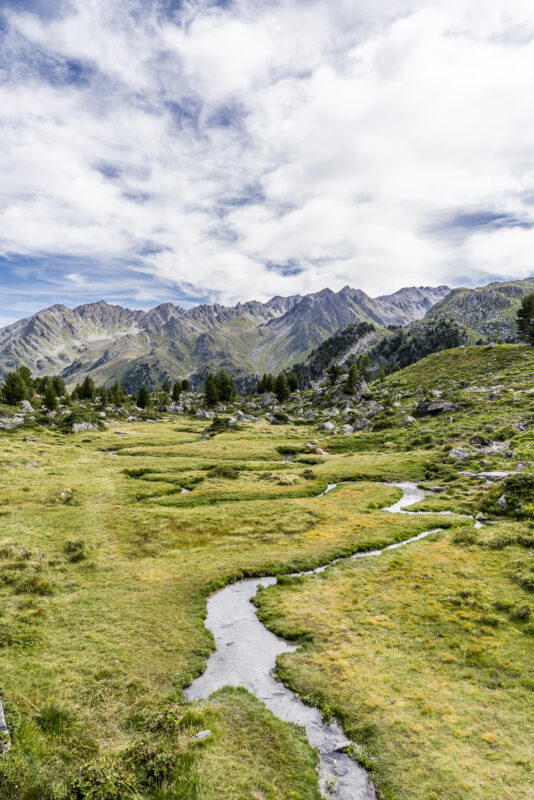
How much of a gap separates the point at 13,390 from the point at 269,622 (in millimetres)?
131116

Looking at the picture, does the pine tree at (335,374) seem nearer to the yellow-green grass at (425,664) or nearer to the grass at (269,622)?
the grass at (269,622)

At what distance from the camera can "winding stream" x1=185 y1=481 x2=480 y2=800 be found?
14.1m

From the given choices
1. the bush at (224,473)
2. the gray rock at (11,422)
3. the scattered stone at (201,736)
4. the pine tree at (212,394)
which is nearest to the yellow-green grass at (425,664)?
the scattered stone at (201,736)

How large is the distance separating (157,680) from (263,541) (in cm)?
2220

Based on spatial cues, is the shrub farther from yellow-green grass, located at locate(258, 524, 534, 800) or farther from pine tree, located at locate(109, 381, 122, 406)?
pine tree, located at locate(109, 381, 122, 406)

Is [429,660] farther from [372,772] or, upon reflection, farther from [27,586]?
[27,586]

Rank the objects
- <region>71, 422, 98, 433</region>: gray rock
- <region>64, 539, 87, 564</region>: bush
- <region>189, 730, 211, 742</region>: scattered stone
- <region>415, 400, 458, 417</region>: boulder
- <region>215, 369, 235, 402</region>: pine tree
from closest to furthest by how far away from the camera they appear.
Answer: <region>189, 730, 211, 742</region>: scattered stone → <region>64, 539, 87, 564</region>: bush → <region>415, 400, 458, 417</region>: boulder → <region>71, 422, 98, 433</region>: gray rock → <region>215, 369, 235, 402</region>: pine tree

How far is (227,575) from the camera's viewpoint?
1246 inches

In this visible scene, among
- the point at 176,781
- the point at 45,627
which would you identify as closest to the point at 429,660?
the point at 176,781

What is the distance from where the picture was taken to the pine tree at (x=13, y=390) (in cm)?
11888

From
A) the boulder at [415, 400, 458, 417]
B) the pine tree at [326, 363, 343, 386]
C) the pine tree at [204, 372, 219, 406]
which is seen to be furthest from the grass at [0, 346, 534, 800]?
the pine tree at [326, 363, 343, 386]

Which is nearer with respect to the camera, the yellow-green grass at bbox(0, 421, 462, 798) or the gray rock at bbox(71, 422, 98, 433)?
the yellow-green grass at bbox(0, 421, 462, 798)

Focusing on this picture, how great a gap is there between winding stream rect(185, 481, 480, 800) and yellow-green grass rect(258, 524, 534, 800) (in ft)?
2.48

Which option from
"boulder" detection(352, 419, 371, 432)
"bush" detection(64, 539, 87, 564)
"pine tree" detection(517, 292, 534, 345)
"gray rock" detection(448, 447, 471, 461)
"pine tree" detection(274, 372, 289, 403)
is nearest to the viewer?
"bush" detection(64, 539, 87, 564)
